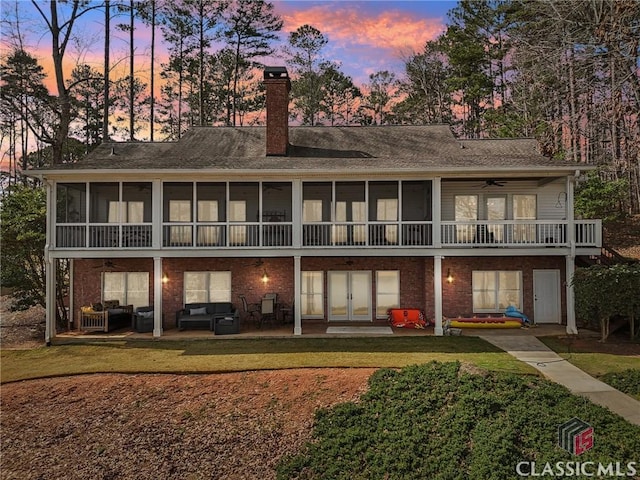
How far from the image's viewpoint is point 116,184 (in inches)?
589

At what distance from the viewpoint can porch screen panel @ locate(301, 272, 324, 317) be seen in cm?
1516

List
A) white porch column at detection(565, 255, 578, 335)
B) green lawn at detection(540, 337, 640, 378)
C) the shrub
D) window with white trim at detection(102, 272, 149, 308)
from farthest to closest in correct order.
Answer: window with white trim at detection(102, 272, 149, 308)
white porch column at detection(565, 255, 578, 335)
green lawn at detection(540, 337, 640, 378)
the shrub

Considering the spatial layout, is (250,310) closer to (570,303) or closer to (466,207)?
(466,207)

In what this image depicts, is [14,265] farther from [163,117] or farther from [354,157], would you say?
[163,117]

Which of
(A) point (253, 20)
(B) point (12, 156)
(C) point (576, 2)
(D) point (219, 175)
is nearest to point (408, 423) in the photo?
(D) point (219, 175)

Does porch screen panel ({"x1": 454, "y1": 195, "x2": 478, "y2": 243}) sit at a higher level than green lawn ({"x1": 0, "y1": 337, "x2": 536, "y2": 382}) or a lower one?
higher

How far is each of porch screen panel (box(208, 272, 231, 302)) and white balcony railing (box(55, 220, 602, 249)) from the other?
4.65 feet

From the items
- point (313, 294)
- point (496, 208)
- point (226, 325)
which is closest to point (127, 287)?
point (226, 325)

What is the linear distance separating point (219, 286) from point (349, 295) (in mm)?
4833

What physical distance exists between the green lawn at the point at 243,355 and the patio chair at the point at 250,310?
2.14 meters

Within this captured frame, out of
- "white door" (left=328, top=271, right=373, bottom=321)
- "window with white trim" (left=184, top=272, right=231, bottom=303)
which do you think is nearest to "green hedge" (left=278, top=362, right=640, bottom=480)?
"white door" (left=328, top=271, right=373, bottom=321)

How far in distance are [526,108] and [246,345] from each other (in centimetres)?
2437

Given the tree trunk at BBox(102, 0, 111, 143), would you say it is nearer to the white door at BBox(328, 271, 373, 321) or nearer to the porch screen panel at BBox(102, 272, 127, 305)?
the porch screen panel at BBox(102, 272, 127, 305)

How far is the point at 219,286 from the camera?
15039 millimetres
